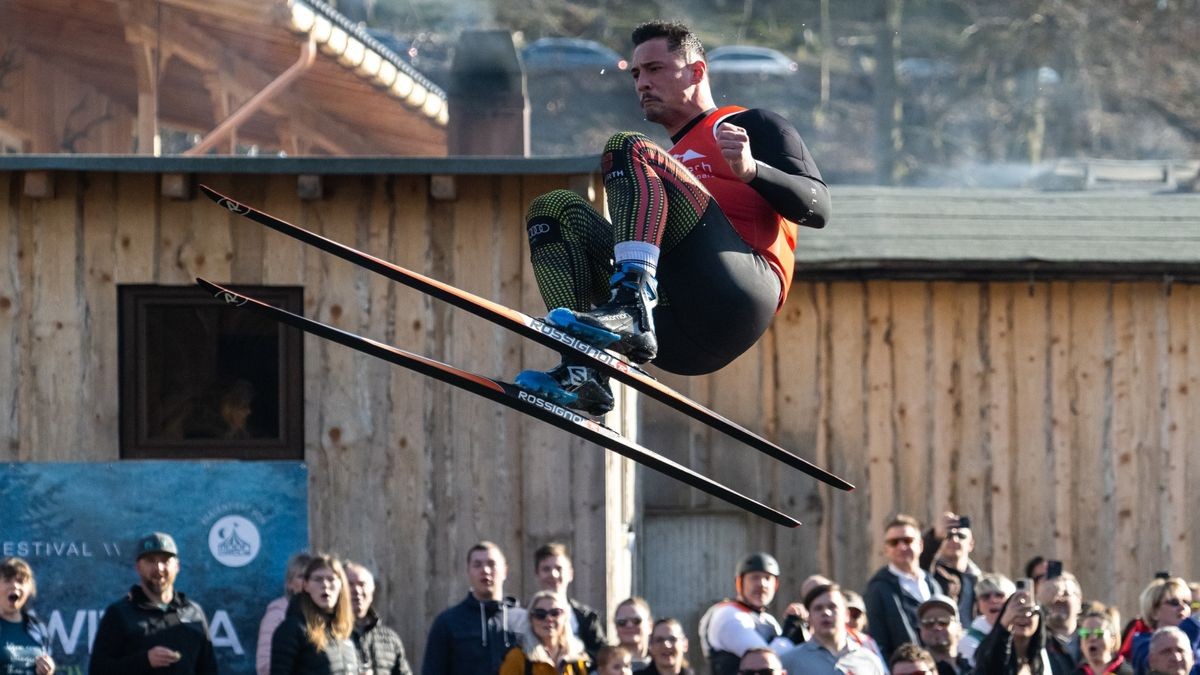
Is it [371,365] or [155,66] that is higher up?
[155,66]

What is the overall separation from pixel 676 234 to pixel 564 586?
3.36m

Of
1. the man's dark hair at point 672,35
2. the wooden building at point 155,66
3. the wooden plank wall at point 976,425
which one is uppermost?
the wooden building at point 155,66

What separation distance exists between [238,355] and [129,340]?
1.82 feet

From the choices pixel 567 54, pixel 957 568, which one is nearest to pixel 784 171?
pixel 957 568

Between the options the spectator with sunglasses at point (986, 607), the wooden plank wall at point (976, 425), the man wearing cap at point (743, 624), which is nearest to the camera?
the man wearing cap at point (743, 624)

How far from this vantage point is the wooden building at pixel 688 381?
9906mm

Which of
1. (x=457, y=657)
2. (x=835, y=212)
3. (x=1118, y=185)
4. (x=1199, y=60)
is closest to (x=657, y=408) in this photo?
(x=835, y=212)

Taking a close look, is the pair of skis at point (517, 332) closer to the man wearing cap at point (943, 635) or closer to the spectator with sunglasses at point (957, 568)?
the man wearing cap at point (943, 635)

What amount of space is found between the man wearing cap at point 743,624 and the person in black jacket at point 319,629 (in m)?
1.61

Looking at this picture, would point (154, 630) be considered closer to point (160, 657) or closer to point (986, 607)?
point (160, 657)

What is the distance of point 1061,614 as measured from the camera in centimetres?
935

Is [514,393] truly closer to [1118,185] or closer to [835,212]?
[835,212]

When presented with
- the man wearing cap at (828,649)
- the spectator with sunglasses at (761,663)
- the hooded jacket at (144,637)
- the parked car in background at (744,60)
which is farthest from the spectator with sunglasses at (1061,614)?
the parked car in background at (744,60)

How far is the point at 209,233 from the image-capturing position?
393 inches
